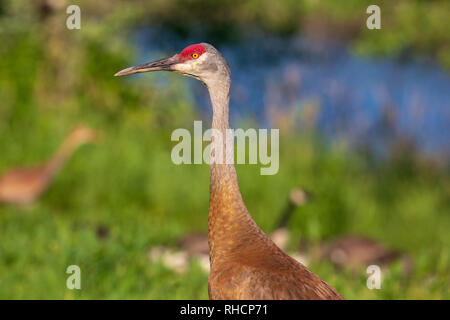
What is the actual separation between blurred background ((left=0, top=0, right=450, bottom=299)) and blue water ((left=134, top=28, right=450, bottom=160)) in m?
0.04

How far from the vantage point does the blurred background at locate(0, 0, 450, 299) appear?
250 inches

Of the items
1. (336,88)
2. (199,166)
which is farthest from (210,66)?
(336,88)

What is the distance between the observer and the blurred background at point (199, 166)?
635 cm

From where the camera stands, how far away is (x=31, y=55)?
33.0ft

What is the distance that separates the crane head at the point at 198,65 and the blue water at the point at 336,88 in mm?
6115

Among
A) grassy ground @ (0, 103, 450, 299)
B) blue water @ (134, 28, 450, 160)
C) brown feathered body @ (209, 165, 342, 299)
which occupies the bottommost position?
brown feathered body @ (209, 165, 342, 299)

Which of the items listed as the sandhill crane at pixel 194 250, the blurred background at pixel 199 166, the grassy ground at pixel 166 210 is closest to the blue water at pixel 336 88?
the blurred background at pixel 199 166

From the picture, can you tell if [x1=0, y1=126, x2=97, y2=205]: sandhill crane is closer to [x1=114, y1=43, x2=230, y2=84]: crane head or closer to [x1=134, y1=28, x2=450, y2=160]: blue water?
[x1=134, y1=28, x2=450, y2=160]: blue water

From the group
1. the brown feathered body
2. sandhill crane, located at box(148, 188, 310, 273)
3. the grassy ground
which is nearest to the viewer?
the brown feathered body

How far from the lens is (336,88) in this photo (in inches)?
413

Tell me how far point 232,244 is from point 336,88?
7.35 metres

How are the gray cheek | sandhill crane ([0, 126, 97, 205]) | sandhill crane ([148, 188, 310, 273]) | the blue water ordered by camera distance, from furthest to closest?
the blue water
sandhill crane ([0, 126, 97, 205])
sandhill crane ([148, 188, 310, 273])
the gray cheek

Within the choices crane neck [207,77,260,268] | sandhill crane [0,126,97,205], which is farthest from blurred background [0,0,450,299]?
crane neck [207,77,260,268]

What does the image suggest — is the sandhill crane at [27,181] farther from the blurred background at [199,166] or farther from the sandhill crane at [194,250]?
the sandhill crane at [194,250]
